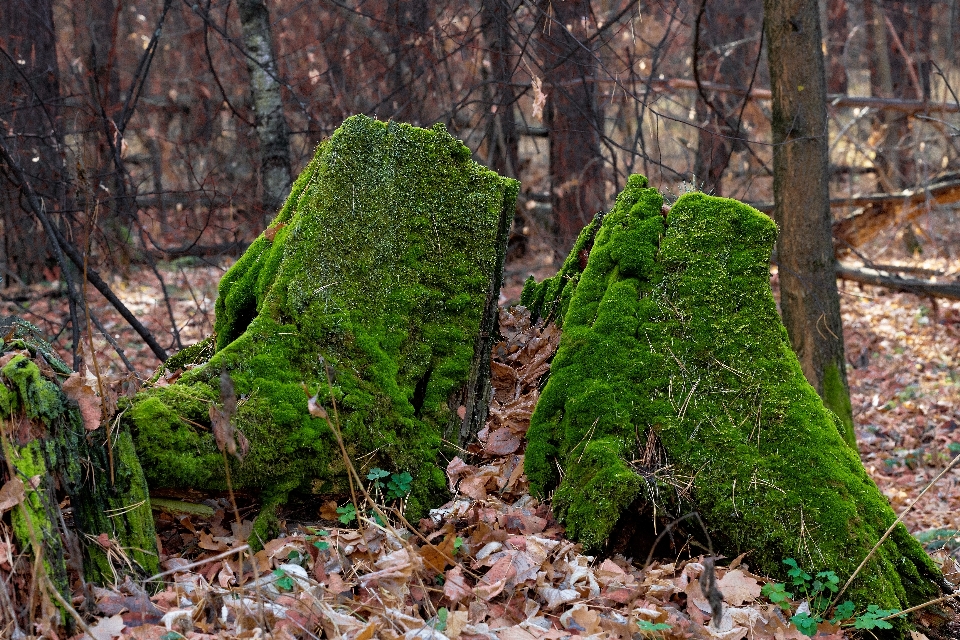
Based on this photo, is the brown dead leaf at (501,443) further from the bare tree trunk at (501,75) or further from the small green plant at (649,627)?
the bare tree trunk at (501,75)

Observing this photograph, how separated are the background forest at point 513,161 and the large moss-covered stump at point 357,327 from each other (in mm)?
305

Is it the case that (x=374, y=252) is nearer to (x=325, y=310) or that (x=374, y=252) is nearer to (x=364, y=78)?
(x=325, y=310)

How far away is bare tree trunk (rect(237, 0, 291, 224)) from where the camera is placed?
8.04 meters

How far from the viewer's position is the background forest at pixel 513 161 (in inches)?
269

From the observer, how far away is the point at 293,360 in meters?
3.46

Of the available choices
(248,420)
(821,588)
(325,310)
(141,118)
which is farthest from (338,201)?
(141,118)

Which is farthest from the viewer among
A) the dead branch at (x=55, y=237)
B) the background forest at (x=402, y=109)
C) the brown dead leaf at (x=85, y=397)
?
the background forest at (x=402, y=109)

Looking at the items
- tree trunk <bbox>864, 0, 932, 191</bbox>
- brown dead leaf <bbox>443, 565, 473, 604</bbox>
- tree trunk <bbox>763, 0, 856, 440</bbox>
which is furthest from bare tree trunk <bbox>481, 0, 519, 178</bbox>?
tree trunk <bbox>864, 0, 932, 191</bbox>

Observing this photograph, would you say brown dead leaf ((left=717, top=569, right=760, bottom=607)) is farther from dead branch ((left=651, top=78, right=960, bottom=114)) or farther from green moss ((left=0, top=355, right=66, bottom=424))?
dead branch ((left=651, top=78, right=960, bottom=114))

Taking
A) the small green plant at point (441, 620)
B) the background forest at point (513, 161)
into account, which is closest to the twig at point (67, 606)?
the background forest at point (513, 161)

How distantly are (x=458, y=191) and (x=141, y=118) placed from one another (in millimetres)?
13392

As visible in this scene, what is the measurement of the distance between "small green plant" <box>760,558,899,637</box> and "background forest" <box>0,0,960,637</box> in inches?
7.5

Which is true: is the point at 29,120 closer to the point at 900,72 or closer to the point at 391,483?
the point at 391,483

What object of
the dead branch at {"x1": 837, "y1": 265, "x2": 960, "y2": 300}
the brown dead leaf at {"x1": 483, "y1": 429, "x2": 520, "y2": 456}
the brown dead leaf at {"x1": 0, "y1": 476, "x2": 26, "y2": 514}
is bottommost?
the brown dead leaf at {"x1": 483, "y1": 429, "x2": 520, "y2": 456}
